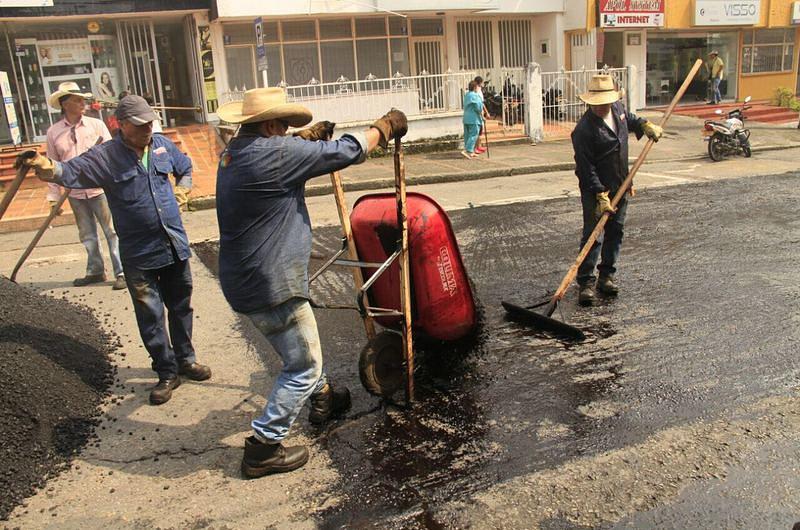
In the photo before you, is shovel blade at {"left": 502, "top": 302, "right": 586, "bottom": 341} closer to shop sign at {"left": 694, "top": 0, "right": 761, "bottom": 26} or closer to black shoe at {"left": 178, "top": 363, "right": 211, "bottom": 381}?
black shoe at {"left": 178, "top": 363, "right": 211, "bottom": 381}

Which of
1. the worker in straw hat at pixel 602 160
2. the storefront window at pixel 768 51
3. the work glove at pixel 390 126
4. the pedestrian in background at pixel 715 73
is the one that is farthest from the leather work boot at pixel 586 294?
the storefront window at pixel 768 51

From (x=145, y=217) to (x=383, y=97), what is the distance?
12.9 meters

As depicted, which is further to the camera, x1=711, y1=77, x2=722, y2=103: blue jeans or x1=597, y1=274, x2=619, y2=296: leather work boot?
x1=711, y1=77, x2=722, y2=103: blue jeans

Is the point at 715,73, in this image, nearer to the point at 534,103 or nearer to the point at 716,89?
the point at 716,89

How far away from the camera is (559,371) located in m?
4.44

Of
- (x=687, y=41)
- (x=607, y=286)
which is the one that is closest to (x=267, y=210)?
(x=607, y=286)

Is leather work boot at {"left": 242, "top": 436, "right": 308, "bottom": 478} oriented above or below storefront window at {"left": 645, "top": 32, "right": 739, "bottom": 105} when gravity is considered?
below

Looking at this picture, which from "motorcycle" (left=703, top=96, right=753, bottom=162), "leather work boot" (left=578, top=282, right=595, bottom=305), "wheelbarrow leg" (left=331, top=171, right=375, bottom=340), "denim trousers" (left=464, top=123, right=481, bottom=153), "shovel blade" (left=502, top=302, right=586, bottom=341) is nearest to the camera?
"wheelbarrow leg" (left=331, top=171, right=375, bottom=340)

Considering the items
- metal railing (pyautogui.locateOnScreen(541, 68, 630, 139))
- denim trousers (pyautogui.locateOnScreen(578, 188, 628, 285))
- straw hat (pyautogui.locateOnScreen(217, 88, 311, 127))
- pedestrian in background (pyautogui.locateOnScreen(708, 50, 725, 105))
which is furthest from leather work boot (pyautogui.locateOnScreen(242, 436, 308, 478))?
pedestrian in background (pyautogui.locateOnScreen(708, 50, 725, 105))

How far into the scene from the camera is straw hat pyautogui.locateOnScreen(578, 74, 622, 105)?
17.9 ft

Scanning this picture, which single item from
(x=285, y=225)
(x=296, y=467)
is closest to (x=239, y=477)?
(x=296, y=467)

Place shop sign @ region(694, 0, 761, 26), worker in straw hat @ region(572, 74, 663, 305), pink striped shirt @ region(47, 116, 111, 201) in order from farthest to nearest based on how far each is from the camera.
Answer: shop sign @ region(694, 0, 761, 26)
pink striped shirt @ region(47, 116, 111, 201)
worker in straw hat @ region(572, 74, 663, 305)

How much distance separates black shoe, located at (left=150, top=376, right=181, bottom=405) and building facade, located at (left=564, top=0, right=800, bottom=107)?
64.1 feet

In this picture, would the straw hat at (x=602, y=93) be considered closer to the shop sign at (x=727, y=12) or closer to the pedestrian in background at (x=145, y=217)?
the pedestrian in background at (x=145, y=217)
